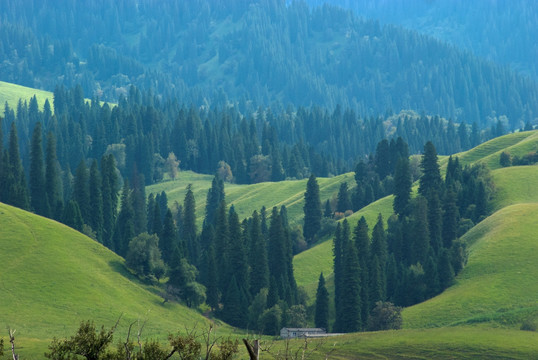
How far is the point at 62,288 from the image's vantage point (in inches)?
5551

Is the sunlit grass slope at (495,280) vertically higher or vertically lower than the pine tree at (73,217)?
lower

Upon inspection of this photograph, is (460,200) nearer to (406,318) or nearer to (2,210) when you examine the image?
(406,318)

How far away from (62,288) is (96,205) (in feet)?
177

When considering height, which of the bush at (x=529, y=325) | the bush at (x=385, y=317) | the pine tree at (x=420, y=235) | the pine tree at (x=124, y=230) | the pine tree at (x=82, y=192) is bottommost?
the bush at (x=529, y=325)

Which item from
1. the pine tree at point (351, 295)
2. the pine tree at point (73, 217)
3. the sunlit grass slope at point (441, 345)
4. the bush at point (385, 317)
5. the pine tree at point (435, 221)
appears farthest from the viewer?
the pine tree at point (435, 221)

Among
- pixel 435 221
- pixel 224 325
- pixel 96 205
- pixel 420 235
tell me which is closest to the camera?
pixel 224 325

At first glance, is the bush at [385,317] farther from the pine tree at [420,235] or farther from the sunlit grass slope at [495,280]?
the pine tree at [420,235]

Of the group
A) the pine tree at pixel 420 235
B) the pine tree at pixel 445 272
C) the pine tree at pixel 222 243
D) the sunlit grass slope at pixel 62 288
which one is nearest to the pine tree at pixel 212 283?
the pine tree at pixel 222 243

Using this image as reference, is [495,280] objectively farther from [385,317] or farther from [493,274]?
[385,317]

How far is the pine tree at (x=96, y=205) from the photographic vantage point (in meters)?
190

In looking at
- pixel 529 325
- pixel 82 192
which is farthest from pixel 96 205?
pixel 529 325

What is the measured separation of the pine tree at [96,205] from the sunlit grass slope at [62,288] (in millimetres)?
24416

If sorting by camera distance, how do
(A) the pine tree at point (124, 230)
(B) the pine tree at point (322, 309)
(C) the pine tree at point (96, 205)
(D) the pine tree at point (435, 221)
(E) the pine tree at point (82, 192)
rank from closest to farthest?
(B) the pine tree at point (322, 309) → (D) the pine tree at point (435, 221) → (A) the pine tree at point (124, 230) → (C) the pine tree at point (96, 205) → (E) the pine tree at point (82, 192)

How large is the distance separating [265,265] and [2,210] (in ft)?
157
